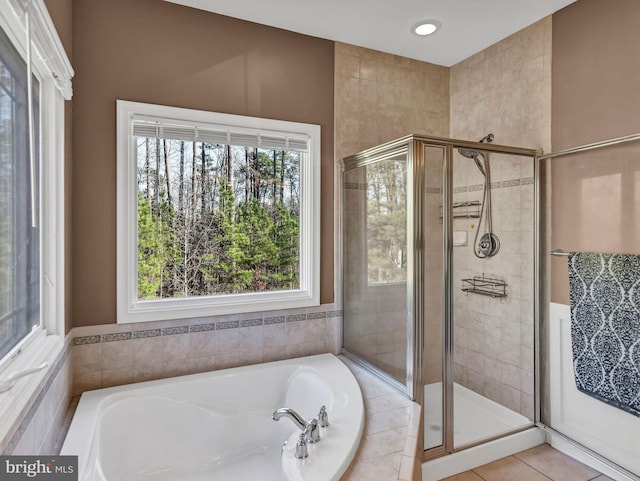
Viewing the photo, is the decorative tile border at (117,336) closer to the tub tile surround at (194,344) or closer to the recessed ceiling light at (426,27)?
the tub tile surround at (194,344)

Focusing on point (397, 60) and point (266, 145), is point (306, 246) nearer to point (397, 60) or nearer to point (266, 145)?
point (266, 145)

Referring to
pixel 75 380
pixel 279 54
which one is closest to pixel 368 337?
pixel 75 380

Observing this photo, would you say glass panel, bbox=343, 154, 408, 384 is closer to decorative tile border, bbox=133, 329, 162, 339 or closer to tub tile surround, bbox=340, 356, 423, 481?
tub tile surround, bbox=340, 356, 423, 481

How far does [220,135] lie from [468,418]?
2315 mm

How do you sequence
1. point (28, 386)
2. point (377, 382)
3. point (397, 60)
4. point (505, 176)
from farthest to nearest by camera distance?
point (397, 60), point (505, 176), point (377, 382), point (28, 386)

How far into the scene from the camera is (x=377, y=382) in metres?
2.22

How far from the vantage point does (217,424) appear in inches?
81.9

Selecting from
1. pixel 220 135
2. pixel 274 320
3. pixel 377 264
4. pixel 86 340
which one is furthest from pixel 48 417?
pixel 377 264

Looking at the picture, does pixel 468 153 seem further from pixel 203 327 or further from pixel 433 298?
pixel 203 327

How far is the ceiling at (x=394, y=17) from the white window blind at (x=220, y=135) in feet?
2.24

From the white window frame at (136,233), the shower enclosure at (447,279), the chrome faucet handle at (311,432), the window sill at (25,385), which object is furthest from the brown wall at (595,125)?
the window sill at (25,385)

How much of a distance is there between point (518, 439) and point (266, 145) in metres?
2.39

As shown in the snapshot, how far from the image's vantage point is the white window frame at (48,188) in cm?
127

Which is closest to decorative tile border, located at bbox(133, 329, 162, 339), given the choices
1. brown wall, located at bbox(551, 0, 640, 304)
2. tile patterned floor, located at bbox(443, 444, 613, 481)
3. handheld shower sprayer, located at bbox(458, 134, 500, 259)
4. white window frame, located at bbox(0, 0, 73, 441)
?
white window frame, located at bbox(0, 0, 73, 441)
